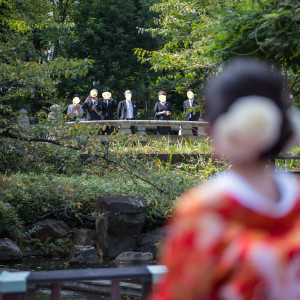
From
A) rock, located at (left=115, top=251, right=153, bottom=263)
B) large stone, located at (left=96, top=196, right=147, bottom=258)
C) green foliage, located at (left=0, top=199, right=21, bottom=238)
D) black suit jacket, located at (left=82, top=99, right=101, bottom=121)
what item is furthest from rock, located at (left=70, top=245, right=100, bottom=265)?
black suit jacket, located at (left=82, top=99, right=101, bottom=121)

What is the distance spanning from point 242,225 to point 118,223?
30.3ft

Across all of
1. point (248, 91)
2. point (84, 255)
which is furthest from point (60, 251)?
point (248, 91)

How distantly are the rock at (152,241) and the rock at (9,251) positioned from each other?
2.34m

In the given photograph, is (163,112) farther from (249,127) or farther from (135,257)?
(249,127)

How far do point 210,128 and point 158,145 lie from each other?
13069 mm

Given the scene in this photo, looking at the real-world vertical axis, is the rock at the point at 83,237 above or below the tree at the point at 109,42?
below

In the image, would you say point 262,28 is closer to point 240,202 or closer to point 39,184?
point 240,202

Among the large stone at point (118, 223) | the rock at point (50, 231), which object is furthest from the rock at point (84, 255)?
the rock at point (50, 231)

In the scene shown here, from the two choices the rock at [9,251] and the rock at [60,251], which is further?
the rock at [60,251]

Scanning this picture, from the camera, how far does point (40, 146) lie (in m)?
7.93

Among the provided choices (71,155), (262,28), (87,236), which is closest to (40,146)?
(71,155)

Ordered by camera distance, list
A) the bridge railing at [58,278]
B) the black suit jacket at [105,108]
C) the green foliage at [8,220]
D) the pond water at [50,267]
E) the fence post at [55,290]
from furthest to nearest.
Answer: the black suit jacket at [105,108], the green foliage at [8,220], the pond water at [50,267], the fence post at [55,290], the bridge railing at [58,278]

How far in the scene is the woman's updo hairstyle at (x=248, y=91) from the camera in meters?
1.39

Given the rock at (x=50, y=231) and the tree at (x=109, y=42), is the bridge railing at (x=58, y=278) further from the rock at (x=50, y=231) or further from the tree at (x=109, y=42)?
the tree at (x=109, y=42)
